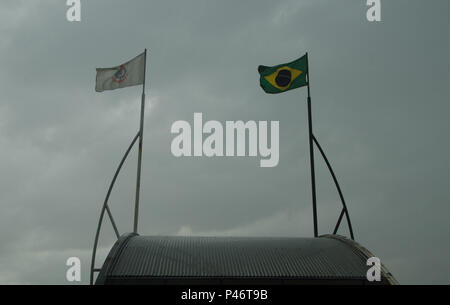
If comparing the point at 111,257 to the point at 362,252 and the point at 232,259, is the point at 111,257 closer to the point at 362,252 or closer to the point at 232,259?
the point at 232,259

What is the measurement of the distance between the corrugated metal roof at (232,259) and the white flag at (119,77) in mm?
11335

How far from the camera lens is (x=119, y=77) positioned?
102 feet

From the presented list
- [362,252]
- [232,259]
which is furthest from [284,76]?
[232,259]

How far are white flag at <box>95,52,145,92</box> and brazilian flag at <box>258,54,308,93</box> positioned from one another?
8.00m

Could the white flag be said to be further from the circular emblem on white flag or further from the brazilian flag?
the brazilian flag

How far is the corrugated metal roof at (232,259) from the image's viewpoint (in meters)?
19.7

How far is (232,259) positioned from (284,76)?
14.1 m

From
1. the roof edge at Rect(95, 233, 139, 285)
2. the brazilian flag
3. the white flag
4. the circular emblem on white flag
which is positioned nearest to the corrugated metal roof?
the roof edge at Rect(95, 233, 139, 285)

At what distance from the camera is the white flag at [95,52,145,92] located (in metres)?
30.9
